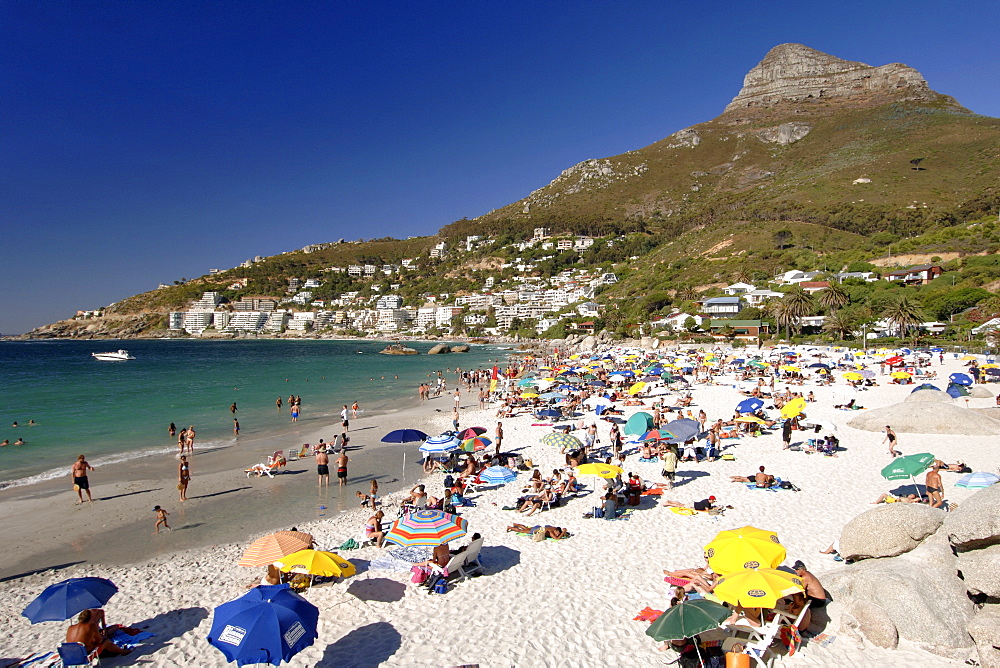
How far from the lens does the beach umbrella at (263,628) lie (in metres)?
5.25

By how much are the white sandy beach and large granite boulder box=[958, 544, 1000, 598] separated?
0.85 m

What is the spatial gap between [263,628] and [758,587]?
17.2ft

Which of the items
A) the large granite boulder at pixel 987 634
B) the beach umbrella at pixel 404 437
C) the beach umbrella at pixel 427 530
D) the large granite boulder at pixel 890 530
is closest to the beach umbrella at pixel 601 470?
the beach umbrella at pixel 427 530

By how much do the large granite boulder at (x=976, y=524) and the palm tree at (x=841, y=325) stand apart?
1851 inches

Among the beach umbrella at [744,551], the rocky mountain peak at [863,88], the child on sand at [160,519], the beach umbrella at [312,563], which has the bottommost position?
the child on sand at [160,519]

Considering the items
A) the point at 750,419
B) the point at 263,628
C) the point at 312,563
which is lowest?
the point at 750,419

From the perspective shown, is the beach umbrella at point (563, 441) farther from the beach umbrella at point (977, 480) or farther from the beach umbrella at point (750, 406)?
the beach umbrella at point (977, 480)

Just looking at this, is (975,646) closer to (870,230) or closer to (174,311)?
(870,230)

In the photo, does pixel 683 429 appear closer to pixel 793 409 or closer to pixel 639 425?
pixel 639 425

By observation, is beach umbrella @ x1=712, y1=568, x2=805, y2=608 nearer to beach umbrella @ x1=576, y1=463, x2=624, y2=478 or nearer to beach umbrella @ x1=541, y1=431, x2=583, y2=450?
beach umbrella @ x1=576, y1=463, x2=624, y2=478

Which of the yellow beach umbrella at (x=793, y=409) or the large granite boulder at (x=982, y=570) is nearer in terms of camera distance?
the large granite boulder at (x=982, y=570)

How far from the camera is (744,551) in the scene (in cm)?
648

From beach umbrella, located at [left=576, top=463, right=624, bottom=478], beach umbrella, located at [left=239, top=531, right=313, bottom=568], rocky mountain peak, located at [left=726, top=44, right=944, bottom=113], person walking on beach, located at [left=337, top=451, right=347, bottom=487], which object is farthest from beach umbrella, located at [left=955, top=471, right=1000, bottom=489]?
rocky mountain peak, located at [left=726, top=44, right=944, bottom=113]

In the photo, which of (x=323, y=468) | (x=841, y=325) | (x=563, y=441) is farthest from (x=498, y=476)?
(x=841, y=325)
